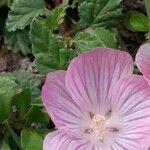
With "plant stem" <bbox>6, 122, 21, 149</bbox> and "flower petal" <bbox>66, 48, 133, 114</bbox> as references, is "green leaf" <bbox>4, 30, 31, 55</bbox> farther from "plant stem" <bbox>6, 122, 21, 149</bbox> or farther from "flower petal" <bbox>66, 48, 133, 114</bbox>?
"flower petal" <bbox>66, 48, 133, 114</bbox>

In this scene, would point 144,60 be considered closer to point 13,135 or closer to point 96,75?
point 96,75

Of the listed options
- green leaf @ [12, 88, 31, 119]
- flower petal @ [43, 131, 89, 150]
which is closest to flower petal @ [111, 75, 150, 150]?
flower petal @ [43, 131, 89, 150]

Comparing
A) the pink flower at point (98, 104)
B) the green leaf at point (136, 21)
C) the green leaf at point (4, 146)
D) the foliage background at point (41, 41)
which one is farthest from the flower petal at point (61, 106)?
the green leaf at point (136, 21)

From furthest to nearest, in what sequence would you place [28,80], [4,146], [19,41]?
[19,41]
[28,80]
[4,146]

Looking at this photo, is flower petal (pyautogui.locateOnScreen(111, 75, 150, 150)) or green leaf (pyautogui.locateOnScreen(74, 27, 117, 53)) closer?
Answer: flower petal (pyautogui.locateOnScreen(111, 75, 150, 150))

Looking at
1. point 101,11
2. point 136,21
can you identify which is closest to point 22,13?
point 101,11

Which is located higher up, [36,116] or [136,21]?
[136,21]

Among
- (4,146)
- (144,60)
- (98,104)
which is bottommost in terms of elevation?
(4,146)
